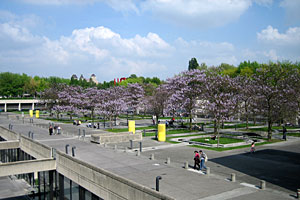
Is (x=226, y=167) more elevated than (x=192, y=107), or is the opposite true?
(x=192, y=107)

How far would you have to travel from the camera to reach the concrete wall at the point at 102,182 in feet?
41.0

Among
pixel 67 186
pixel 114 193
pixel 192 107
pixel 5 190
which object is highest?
pixel 192 107

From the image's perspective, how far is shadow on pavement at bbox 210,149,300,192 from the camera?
19875 millimetres

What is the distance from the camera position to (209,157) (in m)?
27.6

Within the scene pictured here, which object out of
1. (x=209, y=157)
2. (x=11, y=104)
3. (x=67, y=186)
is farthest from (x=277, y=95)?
(x=11, y=104)

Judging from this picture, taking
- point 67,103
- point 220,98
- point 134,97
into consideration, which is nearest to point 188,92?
point 220,98

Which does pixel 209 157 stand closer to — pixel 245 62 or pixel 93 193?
pixel 93 193

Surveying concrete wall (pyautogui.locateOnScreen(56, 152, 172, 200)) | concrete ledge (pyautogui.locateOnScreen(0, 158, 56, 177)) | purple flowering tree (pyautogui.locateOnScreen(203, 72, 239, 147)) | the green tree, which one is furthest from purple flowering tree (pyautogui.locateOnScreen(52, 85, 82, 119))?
the green tree

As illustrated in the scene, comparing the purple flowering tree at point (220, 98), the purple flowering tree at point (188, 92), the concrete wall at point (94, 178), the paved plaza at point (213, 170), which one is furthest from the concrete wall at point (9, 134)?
the purple flowering tree at point (188, 92)

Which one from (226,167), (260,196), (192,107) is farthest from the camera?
(192,107)

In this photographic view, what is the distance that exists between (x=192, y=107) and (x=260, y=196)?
3401cm

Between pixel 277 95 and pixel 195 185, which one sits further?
pixel 277 95

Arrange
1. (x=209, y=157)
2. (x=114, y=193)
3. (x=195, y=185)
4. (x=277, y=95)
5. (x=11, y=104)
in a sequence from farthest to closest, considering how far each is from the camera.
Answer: (x=11, y=104)
(x=277, y=95)
(x=209, y=157)
(x=195, y=185)
(x=114, y=193)

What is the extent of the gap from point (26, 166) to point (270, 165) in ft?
65.1
